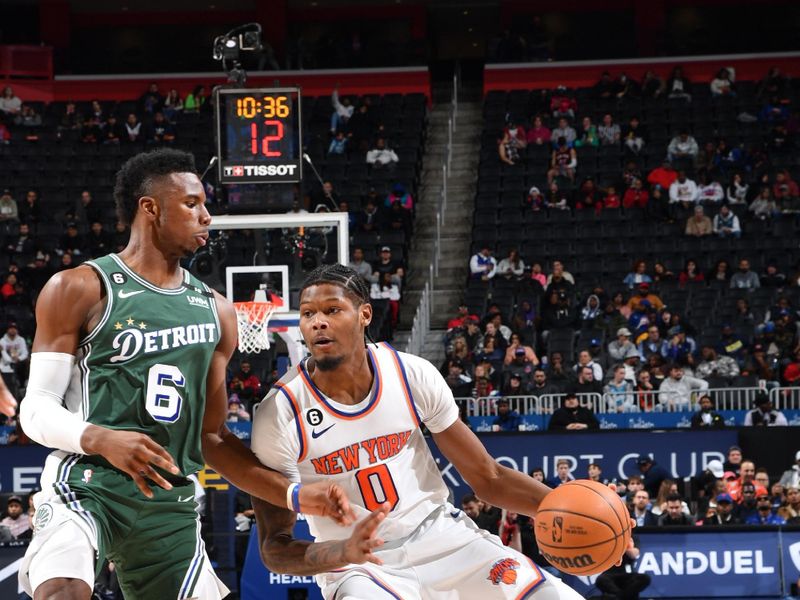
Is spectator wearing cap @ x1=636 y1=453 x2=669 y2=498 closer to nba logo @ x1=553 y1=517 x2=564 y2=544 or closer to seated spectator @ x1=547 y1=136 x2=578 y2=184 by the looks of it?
nba logo @ x1=553 y1=517 x2=564 y2=544

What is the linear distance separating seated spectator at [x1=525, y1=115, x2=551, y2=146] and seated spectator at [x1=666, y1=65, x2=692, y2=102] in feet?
9.27

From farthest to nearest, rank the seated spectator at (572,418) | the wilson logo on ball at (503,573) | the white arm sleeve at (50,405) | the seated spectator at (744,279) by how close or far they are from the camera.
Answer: the seated spectator at (744,279) → the seated spectator at (572,418) → the wilson logo on ball at (503,573) → the white arm sleeve at (50,405)

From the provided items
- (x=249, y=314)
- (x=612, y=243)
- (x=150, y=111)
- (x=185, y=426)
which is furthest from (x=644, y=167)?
(x=185, y=426)

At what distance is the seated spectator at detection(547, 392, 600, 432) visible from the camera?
A: 14.4 metres

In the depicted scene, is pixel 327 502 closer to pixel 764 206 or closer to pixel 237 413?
pixel 237 413

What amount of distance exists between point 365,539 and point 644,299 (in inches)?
594

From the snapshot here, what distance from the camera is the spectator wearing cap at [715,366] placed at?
1662 cm

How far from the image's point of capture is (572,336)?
718 inches

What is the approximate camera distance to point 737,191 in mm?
21672

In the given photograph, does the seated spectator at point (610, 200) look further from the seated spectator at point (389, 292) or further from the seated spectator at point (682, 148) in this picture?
the seated spectator at point (389, 292)

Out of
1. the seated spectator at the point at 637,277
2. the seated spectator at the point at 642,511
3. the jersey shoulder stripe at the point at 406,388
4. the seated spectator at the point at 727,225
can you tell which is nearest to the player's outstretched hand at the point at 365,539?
the jersey shoulder stripe at the point at 406,388

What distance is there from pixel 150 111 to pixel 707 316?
12589 mm

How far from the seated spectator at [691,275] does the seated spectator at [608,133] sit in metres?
4.40

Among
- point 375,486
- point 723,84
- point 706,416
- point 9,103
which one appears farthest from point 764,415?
point 9,103
